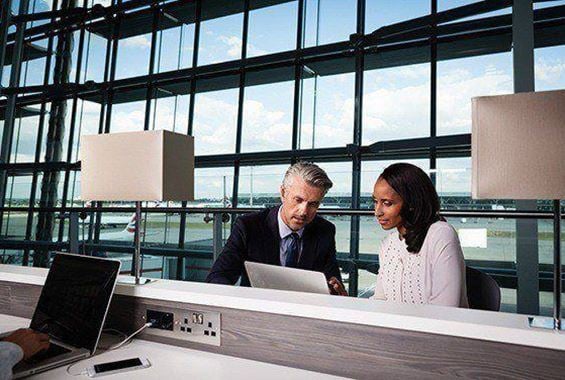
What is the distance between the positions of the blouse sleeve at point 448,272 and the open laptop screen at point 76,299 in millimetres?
1065

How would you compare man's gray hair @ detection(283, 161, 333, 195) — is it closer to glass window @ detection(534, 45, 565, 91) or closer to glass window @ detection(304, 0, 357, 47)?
glass window @ detection(534, 45, 565, 91)

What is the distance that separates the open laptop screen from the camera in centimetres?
120

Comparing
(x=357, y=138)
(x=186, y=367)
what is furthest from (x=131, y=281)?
(x=357, y=138)

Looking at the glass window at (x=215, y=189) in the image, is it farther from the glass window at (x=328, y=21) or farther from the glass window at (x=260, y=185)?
the glass window at (x=328, y=21)

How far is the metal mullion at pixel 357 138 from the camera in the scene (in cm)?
475

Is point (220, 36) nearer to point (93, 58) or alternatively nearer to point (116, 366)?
point (93, 58)

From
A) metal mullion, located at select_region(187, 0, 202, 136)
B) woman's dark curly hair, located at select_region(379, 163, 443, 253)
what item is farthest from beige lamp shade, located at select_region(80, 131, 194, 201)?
metal mullion, located at select_region(187, 0, 202, 136)

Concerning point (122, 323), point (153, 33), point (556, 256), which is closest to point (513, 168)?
point (556, 256)

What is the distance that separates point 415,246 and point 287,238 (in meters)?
0.65

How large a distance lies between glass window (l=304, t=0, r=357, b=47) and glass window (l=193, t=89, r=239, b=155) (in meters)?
1.42

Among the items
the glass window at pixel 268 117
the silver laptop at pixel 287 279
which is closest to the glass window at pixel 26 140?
the glass window at pixel 268 117

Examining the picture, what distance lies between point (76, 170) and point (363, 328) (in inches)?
284

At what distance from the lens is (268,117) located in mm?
5852

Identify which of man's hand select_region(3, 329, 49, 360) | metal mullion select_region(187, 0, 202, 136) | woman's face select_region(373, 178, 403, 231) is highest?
metal mullion select_region(187, 0, 202, 136)
